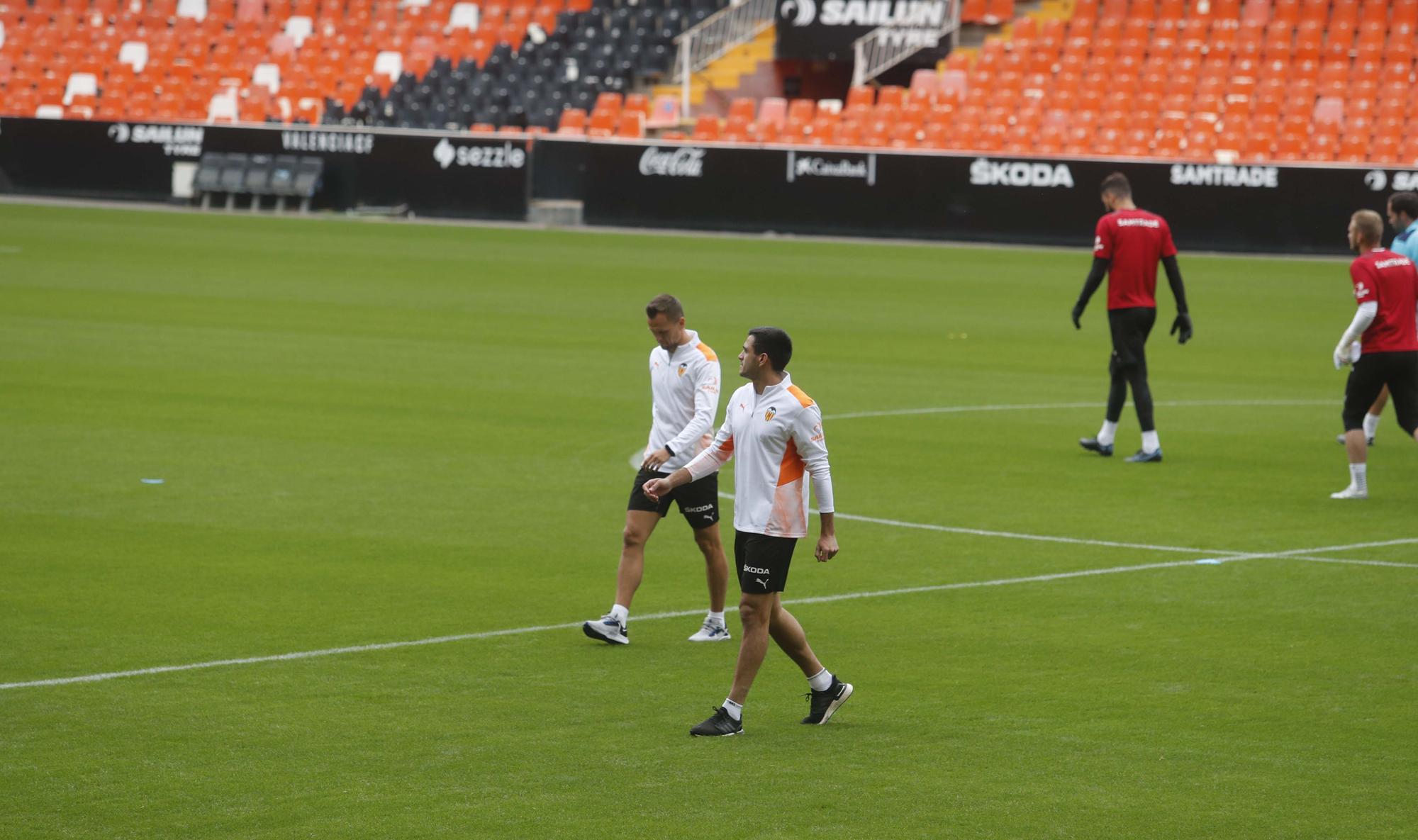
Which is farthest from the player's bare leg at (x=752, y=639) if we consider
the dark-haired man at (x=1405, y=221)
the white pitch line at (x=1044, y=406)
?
the white pitch line at (x=1044, y=406)

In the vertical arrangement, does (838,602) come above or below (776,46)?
below

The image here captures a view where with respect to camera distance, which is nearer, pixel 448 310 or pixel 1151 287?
pixel 1151 287

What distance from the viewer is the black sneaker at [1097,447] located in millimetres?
15547

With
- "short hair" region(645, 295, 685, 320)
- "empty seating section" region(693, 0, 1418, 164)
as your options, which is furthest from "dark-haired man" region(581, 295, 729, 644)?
"empty seating section" region(693, 0, 1418, 164)

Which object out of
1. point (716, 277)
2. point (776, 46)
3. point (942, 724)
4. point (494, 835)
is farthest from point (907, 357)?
point (776, 46)

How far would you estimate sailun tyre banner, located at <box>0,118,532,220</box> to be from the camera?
135 ft

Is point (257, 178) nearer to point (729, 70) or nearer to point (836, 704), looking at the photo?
point (729, 70)

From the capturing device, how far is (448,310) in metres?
25.4

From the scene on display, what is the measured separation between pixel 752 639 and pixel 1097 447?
28.1 ft

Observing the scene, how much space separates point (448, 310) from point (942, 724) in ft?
60.3

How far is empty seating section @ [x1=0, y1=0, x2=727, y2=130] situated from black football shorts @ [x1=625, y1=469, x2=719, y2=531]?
35.6 metres

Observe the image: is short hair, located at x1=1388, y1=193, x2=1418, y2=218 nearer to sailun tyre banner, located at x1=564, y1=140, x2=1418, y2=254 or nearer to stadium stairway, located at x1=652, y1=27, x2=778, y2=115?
sailun tyre banner, located at x1=564, y1=140, x2=1418, y2=254

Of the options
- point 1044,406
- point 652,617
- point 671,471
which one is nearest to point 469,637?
point 652,617

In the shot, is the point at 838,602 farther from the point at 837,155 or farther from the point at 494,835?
the point at 837,155
